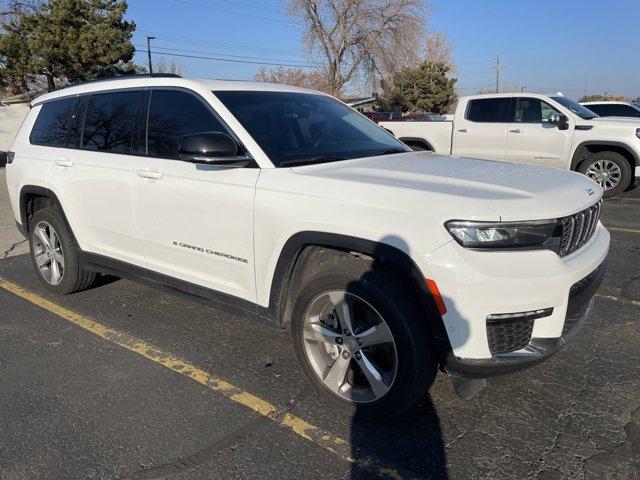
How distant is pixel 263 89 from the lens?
3957 mm

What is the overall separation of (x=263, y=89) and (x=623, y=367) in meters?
3.06

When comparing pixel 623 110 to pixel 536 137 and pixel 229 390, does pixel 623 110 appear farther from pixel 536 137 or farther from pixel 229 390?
pixel 229 390

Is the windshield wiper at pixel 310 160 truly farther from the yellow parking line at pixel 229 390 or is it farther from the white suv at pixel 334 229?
the yellow parking line at pixel 229 390

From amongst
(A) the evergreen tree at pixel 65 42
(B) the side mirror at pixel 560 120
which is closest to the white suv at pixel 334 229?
(B) the side mirror at pixel 560 120

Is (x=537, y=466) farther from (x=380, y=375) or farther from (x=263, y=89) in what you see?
(x=263, y=89)

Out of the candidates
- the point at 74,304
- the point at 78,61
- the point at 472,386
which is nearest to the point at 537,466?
the point at 472,386

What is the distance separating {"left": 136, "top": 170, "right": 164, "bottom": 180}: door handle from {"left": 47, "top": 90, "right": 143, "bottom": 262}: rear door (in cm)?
14

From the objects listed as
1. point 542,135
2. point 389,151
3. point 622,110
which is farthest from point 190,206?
point 622,110

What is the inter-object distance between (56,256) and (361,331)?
324 cm

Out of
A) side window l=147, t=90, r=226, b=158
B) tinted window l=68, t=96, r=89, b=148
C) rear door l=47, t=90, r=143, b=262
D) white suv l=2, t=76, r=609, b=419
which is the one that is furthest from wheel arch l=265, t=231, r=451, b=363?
tinted window l=68, t=96, r=89, b=148

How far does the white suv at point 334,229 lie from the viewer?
8.30 feet

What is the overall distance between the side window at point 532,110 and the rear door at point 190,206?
8244 millimetres

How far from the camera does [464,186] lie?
9.24ft

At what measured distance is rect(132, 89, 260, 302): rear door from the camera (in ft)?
10.7
